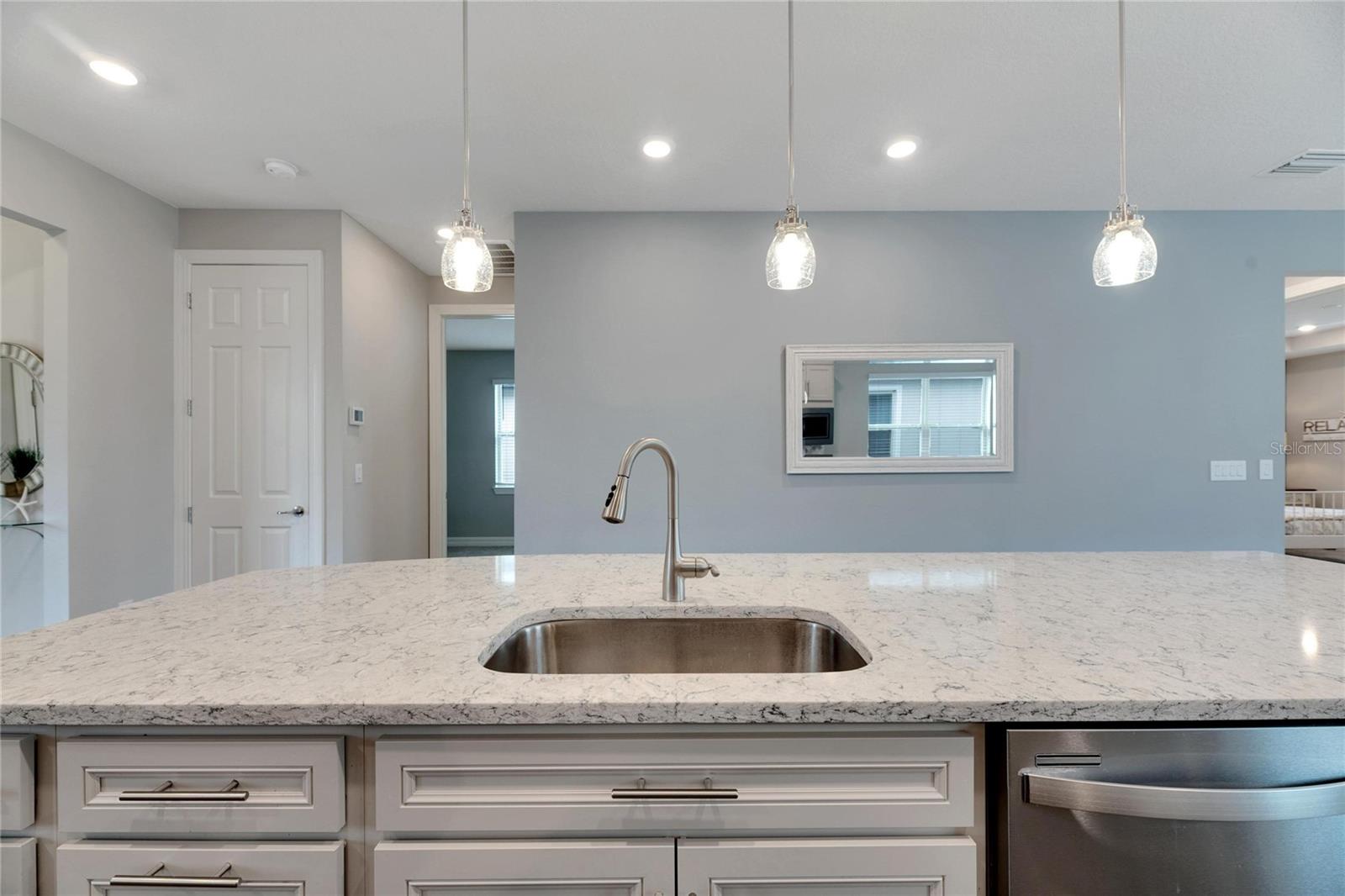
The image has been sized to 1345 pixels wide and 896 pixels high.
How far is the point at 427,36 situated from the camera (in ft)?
6.43

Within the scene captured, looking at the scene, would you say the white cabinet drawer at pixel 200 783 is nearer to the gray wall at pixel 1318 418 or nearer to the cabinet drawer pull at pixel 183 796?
the cabinet drawer pull at pixel 183 796

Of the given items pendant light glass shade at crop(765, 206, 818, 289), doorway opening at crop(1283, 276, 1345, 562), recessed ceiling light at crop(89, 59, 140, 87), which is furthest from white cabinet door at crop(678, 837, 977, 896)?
doorway opening at crop(1283, 276, 1345, 562)

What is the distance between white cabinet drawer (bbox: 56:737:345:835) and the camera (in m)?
0.77

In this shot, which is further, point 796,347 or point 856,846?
point 796,347

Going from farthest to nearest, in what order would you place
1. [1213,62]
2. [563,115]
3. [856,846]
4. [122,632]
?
[563,115] < [1213,62] < [122,632] < [856,846]

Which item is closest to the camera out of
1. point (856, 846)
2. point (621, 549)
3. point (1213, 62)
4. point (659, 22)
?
point (856, 846)

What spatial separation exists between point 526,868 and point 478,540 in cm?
750

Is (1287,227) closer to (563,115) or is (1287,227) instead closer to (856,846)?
(563,115)

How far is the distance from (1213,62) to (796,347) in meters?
1.95

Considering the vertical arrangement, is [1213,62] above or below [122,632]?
above

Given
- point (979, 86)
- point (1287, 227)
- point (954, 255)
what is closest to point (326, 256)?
point (979, 86)

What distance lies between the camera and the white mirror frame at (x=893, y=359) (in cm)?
341

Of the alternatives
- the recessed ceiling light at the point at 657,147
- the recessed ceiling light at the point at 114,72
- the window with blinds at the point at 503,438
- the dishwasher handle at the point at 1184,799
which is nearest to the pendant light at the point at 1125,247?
the dishwasher handle at the point at 1184,799

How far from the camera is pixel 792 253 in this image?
1415 mm
